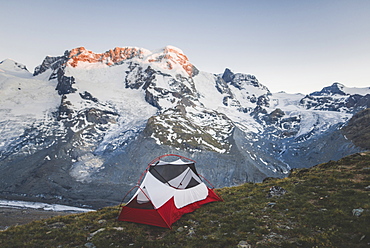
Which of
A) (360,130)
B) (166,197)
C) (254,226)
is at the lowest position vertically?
(166,197)

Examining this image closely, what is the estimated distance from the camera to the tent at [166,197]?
531 inches

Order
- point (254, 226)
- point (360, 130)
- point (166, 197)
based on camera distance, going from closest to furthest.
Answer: point (254, 226) → point (166, 197) → point (360, 130)

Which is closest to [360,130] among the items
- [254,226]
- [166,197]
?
[254,226]

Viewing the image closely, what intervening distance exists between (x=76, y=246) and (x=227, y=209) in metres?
9.81

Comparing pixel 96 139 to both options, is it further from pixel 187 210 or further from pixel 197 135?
pixel 187 210

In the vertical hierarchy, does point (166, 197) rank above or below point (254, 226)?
below

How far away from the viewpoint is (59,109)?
19925 cm

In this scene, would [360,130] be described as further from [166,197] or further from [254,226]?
[166,197]

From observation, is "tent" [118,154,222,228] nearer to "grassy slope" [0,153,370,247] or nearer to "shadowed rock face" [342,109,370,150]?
"grassy slope" [0,153,370,247]

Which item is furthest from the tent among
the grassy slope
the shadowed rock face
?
the shadowed rock face

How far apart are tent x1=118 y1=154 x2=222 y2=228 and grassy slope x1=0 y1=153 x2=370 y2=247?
567mm

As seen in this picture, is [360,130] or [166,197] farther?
[360,130]

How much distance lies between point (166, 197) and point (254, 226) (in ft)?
21.4

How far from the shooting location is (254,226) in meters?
10.9
